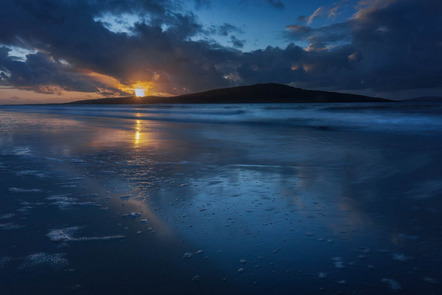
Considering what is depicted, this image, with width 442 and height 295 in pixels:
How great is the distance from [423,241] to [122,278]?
251 centimetres

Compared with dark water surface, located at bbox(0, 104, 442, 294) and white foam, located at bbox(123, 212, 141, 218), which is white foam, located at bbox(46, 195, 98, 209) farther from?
white foam, located at bbox(123, 212, 141, 218)

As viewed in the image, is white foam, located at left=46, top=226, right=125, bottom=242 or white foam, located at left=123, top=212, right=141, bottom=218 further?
white foam, located at left=123, top=212, right=141, bottom=218

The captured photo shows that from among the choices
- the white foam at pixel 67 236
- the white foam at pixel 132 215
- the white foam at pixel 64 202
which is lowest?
the white foam at pixel 67 236

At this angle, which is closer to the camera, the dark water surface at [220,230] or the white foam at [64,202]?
the dark water surface at [220,230]

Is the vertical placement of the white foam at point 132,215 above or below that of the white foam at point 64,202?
above

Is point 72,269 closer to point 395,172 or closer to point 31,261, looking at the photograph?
point 31,261

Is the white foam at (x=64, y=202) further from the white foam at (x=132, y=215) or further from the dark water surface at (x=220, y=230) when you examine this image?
the white foam at (x=132, y=215)

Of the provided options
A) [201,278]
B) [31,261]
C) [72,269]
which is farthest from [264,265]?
[31,261]

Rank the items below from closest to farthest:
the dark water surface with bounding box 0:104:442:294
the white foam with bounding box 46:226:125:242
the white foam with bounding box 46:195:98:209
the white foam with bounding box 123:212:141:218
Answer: the dark water surface with bounding box 0:104:442:294, the white foam with bounding box 46:226:125:242, the white foam with bounding box 123:212:141:218, the white foam with bounding box 46:195:98:209

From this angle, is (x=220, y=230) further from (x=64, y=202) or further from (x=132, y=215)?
(x=64, y=202)

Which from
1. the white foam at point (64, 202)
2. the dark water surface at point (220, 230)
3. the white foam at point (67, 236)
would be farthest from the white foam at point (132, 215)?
the white foam at point (64, 202)

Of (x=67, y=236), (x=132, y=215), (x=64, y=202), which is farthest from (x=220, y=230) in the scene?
(x=64, y=202)

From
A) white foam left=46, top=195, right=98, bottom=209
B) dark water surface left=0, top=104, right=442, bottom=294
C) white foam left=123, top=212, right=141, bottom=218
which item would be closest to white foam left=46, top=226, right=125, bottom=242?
dark water surface left=0, top=104, right=442, bottom=294

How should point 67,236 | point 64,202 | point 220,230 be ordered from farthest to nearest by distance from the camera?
point 64,202 < point 220,230 < point 67,236
